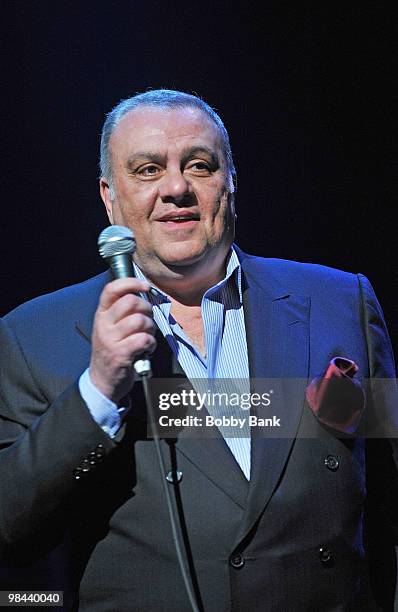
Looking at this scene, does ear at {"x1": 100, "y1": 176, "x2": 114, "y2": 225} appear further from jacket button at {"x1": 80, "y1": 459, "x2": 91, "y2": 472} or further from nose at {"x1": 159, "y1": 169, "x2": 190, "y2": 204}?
jacket button at {"x1": 80, "y1": 459, "x2": 91, "y2": 472}

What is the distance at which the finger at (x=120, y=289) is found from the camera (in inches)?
58.9

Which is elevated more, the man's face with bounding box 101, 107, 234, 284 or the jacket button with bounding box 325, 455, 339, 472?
the man's face with bounding box 101, 107, 234, 284

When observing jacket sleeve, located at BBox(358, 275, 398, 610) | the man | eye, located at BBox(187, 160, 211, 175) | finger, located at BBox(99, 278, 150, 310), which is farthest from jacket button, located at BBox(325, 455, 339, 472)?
eye, located at BBox(187, 160, 211, 175)

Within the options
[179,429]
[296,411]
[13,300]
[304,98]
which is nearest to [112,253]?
[179,429]

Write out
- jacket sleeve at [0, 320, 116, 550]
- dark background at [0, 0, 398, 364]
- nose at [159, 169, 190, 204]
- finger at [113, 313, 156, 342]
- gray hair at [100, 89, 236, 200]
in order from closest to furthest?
finger at [113, 313, 156, 342], jacket sleeve at [0, 320, 116, 550], nose at [159, 169, 190, 204], gray hair at [100, 89, 236, 200], dark background at [0, 0, 398, 364]

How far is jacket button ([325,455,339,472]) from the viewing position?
1.83 m

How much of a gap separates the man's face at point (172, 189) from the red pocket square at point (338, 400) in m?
0.44

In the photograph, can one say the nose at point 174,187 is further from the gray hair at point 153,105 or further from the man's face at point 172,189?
the gray hair at point 153,105

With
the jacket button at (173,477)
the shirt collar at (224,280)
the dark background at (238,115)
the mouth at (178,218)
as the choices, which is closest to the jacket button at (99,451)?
the jacket button at (173,477)

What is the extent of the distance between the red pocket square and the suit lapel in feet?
0.16

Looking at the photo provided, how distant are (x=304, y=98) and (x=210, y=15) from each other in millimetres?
422

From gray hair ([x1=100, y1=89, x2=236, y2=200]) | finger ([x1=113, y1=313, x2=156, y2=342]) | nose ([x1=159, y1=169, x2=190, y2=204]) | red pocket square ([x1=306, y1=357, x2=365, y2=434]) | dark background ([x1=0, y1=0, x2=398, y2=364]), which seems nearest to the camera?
finger ([x1=113, y1=313, x2=156, y2=342])

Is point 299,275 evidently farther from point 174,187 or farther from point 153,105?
point 153,105

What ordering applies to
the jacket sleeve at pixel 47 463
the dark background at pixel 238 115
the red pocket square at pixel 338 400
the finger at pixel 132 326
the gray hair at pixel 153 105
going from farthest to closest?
the dark background at pixel 238 115 → the gray hair at pixel 153 105 → the red pocket square at pixel 338 400 → the jacket sleeve at pixel 47 463 → the finger at pixel 132 326
